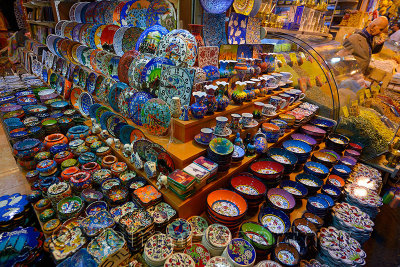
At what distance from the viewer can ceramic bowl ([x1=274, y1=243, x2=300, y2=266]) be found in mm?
1172

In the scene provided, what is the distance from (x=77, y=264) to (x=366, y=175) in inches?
109

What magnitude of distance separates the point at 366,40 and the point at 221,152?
3.82 meters

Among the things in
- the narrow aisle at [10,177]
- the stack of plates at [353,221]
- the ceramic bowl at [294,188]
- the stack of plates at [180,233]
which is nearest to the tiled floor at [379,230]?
the narrow aisle at [10,177]

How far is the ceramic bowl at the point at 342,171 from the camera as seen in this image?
2.07 m

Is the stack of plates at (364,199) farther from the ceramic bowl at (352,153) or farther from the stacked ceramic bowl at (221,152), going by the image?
the stacked ceramic bowl at (221,152)

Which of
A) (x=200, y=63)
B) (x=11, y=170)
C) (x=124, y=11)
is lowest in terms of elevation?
(x=11, y=170)

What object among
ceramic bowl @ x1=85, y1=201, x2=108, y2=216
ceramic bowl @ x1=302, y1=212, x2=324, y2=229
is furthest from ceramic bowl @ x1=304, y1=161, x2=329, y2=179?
ceramic bowl @ x1=85, y1=201, x2=108, y2=216

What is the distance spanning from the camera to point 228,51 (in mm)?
2744

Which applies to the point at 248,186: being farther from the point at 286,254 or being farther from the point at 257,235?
the point at 286,254

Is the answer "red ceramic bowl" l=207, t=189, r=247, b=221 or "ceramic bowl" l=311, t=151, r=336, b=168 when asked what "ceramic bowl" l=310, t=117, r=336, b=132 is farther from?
"red ceramic bowl" l=207, t=189, r=247, b=221

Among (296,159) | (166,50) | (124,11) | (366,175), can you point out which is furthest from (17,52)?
(366,175)

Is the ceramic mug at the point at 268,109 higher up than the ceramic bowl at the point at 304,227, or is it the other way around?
the ceramic mug at the point at 268,109

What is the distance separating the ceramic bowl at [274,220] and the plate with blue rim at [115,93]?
2017 mm

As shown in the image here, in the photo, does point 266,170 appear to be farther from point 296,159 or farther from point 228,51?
point 228,51
